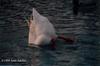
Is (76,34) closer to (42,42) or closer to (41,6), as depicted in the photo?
(42,42)

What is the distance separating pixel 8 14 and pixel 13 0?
3.01 meters

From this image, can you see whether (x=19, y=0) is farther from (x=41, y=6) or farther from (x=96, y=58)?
(x=96, y=58)

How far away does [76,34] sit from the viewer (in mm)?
16922

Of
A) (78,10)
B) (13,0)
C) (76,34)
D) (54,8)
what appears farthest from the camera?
(13,0)

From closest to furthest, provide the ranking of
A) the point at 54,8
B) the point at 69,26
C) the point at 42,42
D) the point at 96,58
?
the point at 96,58
the point at 42,42
the point at 69,26
the point at 54,8

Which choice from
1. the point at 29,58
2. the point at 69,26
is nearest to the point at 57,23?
the point at 69,26

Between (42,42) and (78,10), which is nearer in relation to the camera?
(42,42)

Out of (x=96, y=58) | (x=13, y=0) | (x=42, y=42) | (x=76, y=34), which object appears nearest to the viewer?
(x=96, y=58)

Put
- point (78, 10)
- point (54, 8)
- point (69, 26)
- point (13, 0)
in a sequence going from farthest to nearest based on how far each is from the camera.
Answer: point (13, 0), point (54, 8), point (78, 10), point (69, 26)

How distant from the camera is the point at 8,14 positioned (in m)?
20.6

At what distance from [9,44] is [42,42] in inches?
48.3

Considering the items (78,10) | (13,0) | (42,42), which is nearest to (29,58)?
(42,42)

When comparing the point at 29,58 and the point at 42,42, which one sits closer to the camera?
the point at 29,58

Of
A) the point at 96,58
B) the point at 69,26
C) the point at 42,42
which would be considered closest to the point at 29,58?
the point at 42,42
